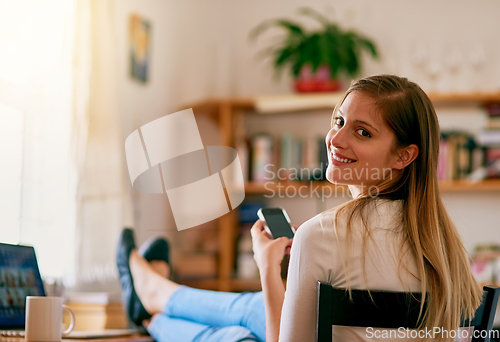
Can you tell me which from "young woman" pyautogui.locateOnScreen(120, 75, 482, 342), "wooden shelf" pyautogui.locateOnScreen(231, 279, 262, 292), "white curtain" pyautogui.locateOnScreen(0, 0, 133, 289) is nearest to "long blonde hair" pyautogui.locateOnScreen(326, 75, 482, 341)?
"young woman" pyautogui.locateOnScreen(120, 75, 482, 342)

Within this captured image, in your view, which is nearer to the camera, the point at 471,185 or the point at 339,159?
the point at 339,159

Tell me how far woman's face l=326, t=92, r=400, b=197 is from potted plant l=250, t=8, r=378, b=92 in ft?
5.50

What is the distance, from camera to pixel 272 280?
3.05 feet

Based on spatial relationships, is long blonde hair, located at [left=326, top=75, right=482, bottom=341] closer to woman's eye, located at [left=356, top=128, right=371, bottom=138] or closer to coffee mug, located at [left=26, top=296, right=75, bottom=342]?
woman's eye, located at [left=356, top=128, right=371, bottom=138]

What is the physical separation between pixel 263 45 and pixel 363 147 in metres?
2.15

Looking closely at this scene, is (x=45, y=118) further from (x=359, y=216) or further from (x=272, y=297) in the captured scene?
(x=359, y=216)

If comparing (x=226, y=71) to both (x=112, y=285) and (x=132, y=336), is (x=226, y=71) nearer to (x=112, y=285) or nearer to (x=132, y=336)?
(x=112, y=285)

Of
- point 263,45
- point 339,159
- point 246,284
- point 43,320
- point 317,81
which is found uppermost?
point 263,45

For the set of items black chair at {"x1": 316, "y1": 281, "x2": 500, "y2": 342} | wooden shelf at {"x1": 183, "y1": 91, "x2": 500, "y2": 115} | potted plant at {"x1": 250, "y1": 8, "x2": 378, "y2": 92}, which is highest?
potted plant at {"x1": 250, "y1": 8, "x2": 378, "y2": 92}

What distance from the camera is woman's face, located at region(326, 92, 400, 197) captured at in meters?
0.89

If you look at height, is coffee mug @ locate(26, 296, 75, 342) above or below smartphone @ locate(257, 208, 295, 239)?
below

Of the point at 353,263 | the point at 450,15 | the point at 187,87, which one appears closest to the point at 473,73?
the point at 450,15

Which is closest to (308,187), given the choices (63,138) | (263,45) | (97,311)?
(263,45)

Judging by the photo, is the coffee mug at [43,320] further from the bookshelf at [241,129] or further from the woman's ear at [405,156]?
the bookshelf at [241,129]
